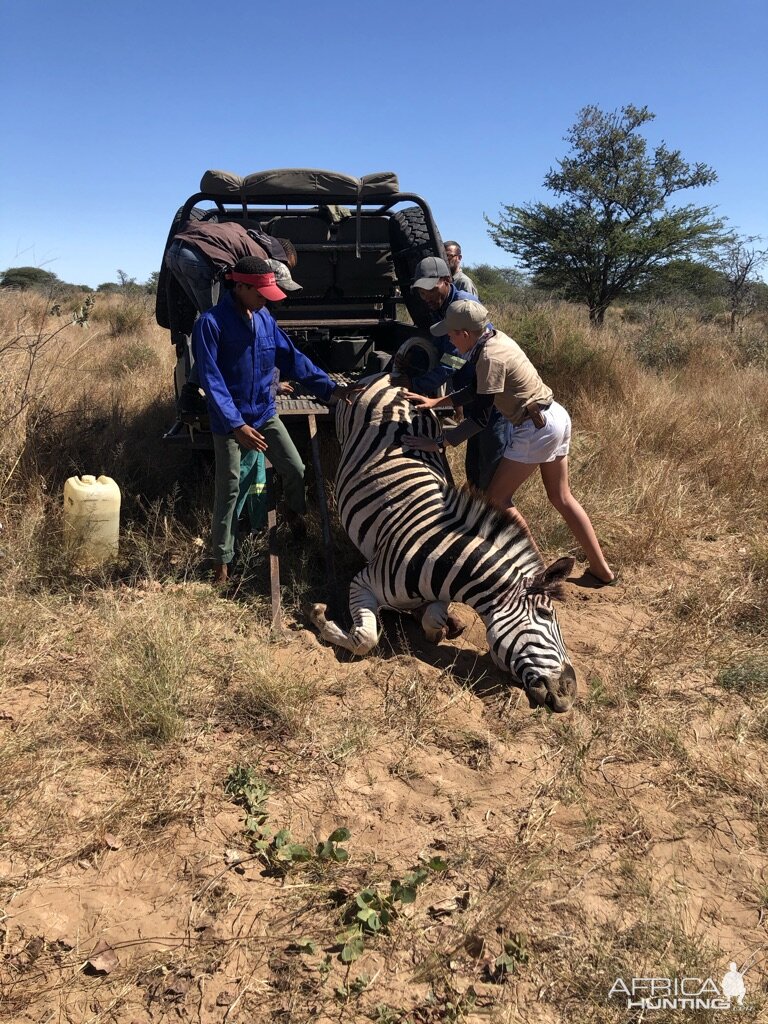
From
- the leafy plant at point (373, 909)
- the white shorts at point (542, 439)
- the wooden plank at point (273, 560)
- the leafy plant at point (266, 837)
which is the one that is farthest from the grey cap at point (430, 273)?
the leafy plant at point (373, 909)

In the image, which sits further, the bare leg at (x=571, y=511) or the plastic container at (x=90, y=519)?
the plastic container at (x=90, y=519)

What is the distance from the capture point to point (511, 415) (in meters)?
4.45

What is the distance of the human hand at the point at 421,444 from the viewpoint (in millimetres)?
4660

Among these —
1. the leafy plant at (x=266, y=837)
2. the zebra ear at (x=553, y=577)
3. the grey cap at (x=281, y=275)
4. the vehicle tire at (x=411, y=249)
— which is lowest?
the leafy plant at (x=266, y=837)

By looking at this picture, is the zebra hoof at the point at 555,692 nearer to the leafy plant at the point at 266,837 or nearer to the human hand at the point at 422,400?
the leafy plant at the point at 266,837

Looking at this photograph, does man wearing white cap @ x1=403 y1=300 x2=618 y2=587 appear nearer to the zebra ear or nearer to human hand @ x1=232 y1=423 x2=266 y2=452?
the zebra ear

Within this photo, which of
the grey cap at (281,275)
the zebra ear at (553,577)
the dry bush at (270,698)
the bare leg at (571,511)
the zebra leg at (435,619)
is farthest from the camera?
the grey cap at (281,275)

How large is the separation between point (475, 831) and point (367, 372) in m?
5.20

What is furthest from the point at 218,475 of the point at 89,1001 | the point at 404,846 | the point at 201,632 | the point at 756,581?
the point at 756,581

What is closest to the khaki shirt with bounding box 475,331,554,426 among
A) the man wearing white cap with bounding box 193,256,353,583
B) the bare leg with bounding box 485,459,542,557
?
the bare leg with bounding box 485,459,542,557

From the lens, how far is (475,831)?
115 inches

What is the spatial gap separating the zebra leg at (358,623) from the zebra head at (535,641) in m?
0.71

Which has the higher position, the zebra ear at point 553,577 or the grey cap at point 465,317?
the grey cap at point 465,317

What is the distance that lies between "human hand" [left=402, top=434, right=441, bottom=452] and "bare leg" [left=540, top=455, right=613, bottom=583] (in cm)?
75
